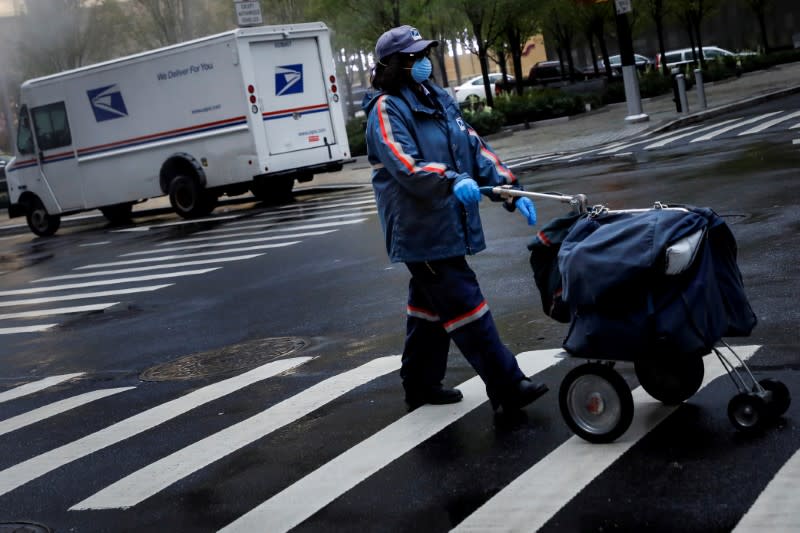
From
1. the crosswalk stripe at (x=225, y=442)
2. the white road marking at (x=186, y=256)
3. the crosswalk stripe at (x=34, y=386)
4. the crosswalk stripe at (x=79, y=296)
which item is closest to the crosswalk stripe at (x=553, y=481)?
the crosswalk stripe at (x=225, y=442)

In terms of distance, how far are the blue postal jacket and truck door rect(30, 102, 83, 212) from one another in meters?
17.9

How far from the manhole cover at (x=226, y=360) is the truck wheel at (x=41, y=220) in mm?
15335

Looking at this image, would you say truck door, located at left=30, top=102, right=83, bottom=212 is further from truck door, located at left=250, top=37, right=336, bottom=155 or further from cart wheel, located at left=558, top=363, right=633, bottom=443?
cart wheel, located at left=558, top=363, right=633, bottom=443

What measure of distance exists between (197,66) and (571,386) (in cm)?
1684

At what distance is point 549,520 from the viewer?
176 inches

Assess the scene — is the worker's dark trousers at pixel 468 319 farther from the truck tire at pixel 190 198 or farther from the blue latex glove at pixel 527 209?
the truck tire at pixel 190 198

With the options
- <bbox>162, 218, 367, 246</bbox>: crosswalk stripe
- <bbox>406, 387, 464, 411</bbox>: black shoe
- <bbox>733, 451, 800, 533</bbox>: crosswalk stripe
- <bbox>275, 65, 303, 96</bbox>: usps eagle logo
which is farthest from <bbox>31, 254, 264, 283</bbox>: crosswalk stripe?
<bbox>733, 451, 800, 533</bbox>: crosswalk stripe

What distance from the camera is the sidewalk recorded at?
947 inches

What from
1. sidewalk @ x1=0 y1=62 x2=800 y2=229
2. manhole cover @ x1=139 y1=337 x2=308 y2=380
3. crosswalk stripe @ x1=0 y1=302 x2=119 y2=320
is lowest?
manhole cover @ x1=139 y1=337 x2=308 y2=380

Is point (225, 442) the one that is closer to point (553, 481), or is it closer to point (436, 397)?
point (436, 397)

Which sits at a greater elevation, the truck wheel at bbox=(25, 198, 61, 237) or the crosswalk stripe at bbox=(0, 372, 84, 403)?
the truck wheel at bbox=(25, 198, 61, 237)

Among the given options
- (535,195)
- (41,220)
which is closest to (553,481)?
(535,195)

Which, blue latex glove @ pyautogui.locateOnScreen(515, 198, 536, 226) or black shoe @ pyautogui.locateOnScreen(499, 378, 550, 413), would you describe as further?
black shoe @ pyautogui.locateOnScreen(499, 378, 550, 413)

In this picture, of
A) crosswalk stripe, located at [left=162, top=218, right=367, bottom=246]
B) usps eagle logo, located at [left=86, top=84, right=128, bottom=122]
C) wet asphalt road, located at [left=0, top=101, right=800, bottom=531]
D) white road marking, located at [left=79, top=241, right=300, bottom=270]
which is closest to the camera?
wet asphalt road, located at [left=0, top=101, right=800, bottom=531]
